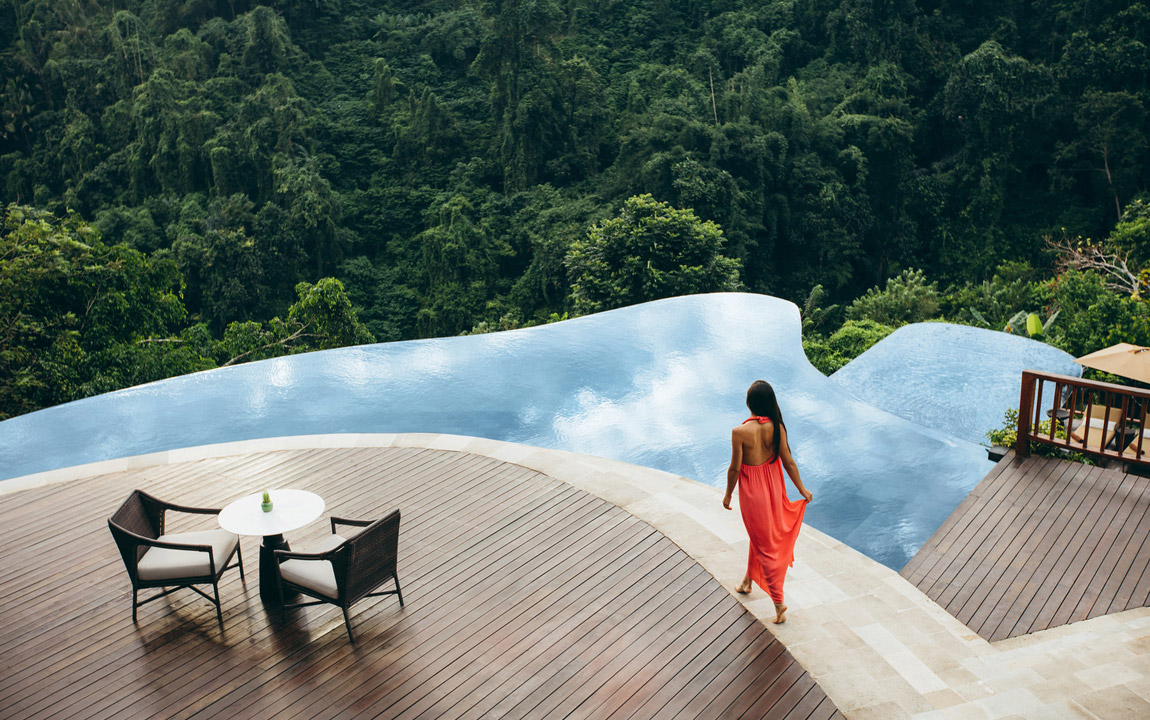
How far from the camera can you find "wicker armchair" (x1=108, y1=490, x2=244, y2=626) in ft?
13.5

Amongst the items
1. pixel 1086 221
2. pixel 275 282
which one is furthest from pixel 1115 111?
pixel 275 282

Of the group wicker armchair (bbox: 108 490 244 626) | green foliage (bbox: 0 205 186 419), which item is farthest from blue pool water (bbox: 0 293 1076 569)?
green foliage (bbox: 0 205 186 419)

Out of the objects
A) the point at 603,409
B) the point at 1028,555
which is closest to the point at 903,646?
the point at 1028,555

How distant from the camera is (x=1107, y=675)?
3.85 meters

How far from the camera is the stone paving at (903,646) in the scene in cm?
367

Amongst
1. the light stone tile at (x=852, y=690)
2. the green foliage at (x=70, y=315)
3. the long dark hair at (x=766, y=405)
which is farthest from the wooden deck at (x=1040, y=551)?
the green foliage at (x=70, y=315)

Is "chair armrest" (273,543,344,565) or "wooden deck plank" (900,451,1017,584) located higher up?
"chair armrest" (273,543,344,565)

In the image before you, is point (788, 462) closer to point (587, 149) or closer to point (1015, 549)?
point (1015, 549)

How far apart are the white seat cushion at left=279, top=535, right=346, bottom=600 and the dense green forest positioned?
1584 centimetres

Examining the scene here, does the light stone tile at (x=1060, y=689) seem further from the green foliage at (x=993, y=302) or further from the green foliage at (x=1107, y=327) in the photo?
the green foliage at (x=993, y=302)

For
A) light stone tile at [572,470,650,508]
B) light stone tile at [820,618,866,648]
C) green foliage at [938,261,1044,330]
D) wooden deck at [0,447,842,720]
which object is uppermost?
wooden deck at [0,447,842,720]

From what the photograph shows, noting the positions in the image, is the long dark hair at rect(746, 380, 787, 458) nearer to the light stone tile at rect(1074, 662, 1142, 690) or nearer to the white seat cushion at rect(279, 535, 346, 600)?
the light stone tile at rect(1074, 662, 1142, 690)

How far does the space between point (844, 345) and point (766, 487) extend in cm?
1422

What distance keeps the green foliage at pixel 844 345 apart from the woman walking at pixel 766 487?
12862mm
